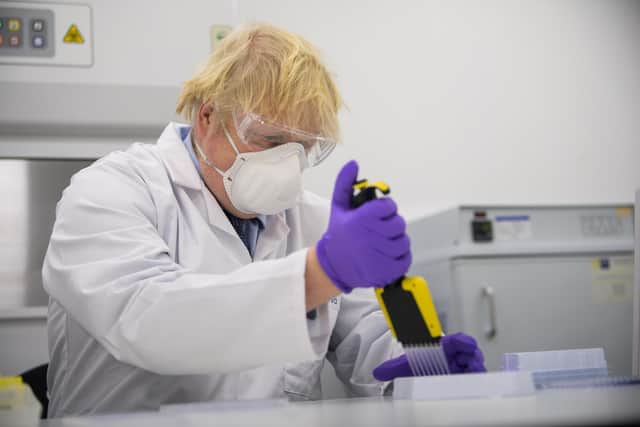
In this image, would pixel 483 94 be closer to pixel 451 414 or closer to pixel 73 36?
pixel 73 36

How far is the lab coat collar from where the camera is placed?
131 cm

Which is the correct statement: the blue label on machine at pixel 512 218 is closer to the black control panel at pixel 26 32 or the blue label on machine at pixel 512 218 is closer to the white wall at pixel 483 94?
the white wall at pixel 483 94

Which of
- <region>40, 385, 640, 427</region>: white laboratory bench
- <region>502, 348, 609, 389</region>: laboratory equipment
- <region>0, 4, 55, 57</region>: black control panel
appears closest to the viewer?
<region>40, 385, 640, 427</region>: white laboratory bench

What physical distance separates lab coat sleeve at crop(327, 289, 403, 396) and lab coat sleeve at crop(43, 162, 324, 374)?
0.39m

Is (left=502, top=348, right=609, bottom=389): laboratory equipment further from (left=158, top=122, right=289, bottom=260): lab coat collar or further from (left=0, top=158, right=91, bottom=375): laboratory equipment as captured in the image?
(left=0, top=158, right=91, bottom=375): laboratory equipment

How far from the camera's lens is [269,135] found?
4.15 feet

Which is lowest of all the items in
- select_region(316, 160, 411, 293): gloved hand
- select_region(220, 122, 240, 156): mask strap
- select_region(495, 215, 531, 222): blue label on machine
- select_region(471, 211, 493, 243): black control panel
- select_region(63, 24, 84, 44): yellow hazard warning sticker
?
select_region(471, 211, 493, 243): black control panel

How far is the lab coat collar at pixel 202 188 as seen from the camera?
4.30ft

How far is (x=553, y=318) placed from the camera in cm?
217

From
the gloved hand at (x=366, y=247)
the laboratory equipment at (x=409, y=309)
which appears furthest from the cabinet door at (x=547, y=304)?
the gloved hand at (x=366, y=247)

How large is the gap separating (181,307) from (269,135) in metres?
0.43

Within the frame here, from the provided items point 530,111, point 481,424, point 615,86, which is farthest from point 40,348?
point 615,86

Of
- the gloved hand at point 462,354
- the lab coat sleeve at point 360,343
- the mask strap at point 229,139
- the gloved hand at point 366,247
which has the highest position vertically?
the mask strap at point 229,139

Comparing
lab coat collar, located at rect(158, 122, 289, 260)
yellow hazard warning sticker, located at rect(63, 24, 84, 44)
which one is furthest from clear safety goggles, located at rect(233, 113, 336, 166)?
yellow hazard warning sticker, located at rect(63, 24, 84, 44)
